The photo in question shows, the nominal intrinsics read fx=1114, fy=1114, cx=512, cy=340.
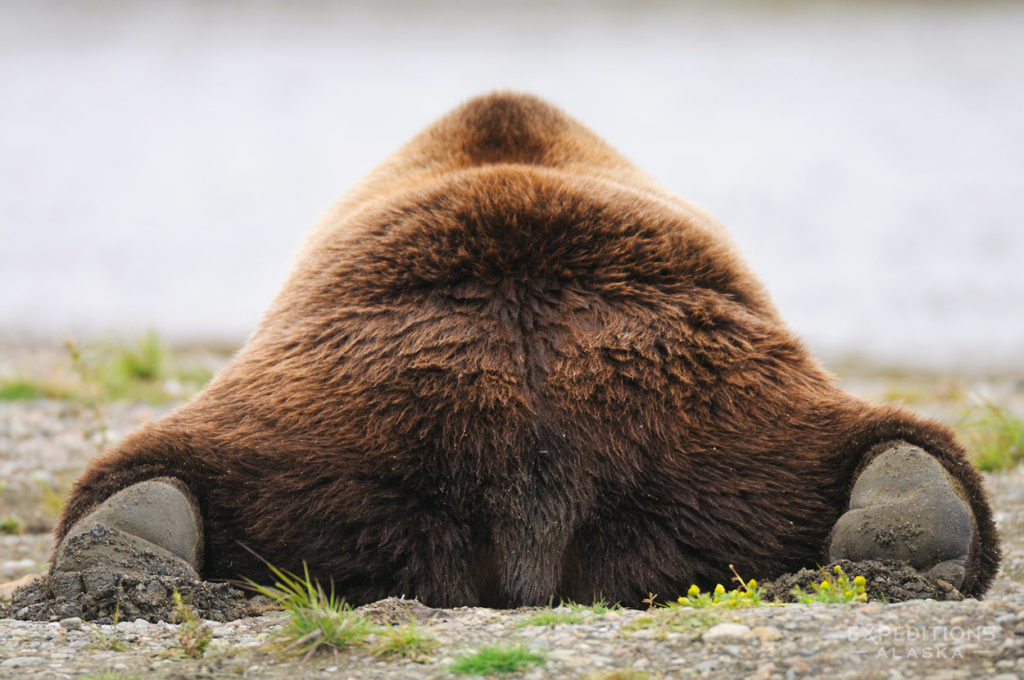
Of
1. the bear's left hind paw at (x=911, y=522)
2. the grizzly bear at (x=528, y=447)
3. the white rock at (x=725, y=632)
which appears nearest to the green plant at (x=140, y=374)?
the grizzly bear at (x=528, y=447)

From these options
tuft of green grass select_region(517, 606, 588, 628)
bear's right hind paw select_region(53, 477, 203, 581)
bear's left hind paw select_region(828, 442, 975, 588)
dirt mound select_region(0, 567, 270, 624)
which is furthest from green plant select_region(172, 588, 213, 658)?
bear's left hind paw select_region(828, 442, 975, 588)

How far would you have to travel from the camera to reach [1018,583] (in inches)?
161

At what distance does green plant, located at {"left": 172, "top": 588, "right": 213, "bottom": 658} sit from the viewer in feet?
9.34

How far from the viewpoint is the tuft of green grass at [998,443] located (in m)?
5.77

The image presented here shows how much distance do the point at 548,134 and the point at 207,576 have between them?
2.50 meters

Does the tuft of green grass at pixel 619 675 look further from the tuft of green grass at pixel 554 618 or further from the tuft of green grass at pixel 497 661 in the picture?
the tuft of green grass at pixel 554 618

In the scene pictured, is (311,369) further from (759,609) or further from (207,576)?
(759,609)

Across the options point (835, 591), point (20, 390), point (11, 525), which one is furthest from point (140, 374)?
point (835, 591)

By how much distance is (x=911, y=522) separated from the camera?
10.8ft

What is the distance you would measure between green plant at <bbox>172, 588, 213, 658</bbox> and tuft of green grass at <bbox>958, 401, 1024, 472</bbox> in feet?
13.6

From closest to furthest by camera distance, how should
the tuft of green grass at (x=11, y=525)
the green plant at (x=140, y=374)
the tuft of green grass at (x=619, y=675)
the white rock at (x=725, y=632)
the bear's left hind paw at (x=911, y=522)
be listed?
the tuft of green grass at (x=619, y=675)
the white rock at (x=725, y=632)
the bear's left hind paw at (x=911, y=522)
the tuft of green grass at (x=11, y=525)
the green plant at (x=140, y=374)

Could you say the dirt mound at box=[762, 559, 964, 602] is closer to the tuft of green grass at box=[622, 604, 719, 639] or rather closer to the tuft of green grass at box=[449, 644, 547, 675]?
the tuft of green grass at box=[622, 604, 719, 639]

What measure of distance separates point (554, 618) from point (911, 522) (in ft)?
3.71

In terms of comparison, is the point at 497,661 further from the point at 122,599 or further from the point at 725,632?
the point at 122,599
